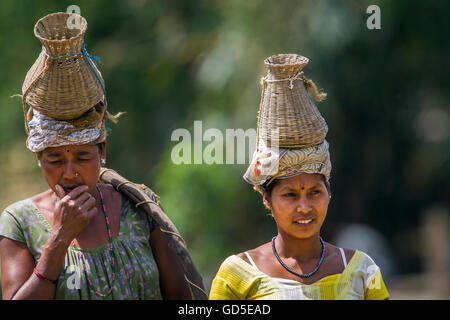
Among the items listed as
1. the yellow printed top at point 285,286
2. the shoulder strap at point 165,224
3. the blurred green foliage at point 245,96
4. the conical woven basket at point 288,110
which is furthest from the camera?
the blurred green foliage at point 245,96

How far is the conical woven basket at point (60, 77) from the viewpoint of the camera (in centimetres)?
372

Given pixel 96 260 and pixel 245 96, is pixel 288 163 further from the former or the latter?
pixel 245 96

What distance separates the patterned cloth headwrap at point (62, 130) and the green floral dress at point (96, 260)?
12.9 inches

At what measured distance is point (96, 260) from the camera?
3789mm

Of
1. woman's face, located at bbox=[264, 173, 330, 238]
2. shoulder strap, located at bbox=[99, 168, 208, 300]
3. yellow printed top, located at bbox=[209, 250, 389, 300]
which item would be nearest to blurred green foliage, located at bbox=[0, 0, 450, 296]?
shoulder strap, located at bbox=[99, 168, 208, 300]

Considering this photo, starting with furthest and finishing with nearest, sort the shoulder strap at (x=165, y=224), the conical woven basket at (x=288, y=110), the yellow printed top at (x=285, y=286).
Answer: the shoulder strap at (x=165, y=224), the conical woven basket at (x=288, y=110), the yellow printed top at (x=285, y=286)

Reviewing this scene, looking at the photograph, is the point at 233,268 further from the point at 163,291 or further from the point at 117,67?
the point at 117,67

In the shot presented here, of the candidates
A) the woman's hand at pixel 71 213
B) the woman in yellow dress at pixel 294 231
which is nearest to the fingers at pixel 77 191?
the woman's hand at pixel 71 213

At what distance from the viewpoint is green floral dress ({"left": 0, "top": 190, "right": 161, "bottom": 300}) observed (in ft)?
12.1

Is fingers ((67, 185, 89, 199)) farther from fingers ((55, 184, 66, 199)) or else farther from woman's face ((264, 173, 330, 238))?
woman's face ((264, 173, 330, 238))

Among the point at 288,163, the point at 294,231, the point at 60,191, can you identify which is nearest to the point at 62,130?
the point at 60,191

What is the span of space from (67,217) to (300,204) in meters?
1.03

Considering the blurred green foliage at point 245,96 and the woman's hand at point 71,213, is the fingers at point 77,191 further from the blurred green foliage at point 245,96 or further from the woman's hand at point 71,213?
the blurred green foliage at point 245,96

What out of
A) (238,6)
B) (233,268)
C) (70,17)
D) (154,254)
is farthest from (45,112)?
(238,6)
